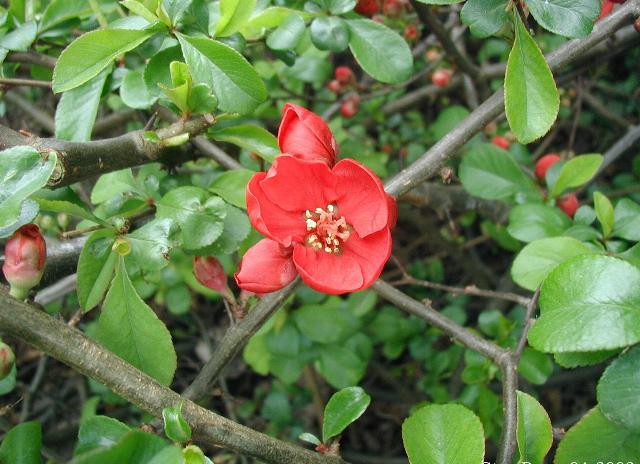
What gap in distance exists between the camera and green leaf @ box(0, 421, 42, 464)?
854mm

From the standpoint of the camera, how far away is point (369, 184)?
0.92 metres

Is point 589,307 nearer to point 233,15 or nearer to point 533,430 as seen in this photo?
point 533,430

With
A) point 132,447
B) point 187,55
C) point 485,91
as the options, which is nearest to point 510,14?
point 187,55

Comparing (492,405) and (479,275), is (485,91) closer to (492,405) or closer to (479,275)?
(479,275)

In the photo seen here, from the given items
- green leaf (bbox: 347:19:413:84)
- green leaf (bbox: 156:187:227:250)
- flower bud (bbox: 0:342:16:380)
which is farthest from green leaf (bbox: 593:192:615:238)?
flower bud (bbox: 0:342:16:380)

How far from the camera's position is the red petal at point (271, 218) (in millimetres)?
884

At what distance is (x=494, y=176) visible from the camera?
4.92 feet

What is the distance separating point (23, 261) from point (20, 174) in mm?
147

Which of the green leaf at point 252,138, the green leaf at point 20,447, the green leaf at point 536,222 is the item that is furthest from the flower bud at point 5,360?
the green leaf at point 536,222

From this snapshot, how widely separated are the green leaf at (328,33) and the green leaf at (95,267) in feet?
1.68

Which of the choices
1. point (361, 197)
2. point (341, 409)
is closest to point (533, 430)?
point (341, 409)

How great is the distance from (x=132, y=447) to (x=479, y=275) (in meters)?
1.68

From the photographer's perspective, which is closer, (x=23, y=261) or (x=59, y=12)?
(x=23, y=261)

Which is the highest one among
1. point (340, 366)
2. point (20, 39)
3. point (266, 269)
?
point (20, 39)
